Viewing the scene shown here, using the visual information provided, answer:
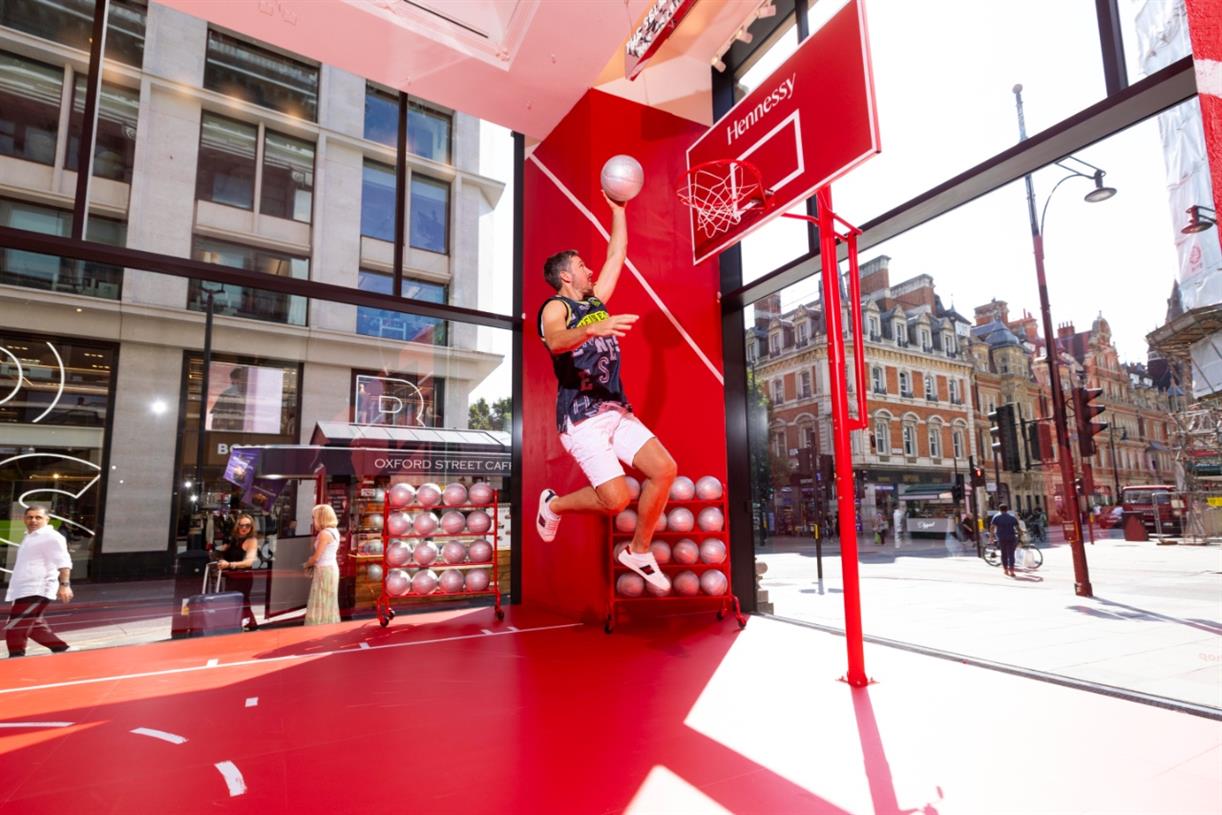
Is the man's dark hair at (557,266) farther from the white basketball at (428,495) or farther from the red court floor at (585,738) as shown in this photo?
the red court floor at (585,738)

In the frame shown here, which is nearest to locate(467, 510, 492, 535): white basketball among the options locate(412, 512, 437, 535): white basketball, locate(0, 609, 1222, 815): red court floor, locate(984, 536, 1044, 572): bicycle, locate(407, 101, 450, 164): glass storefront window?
locate(412, 512, 437, 535): white basketball

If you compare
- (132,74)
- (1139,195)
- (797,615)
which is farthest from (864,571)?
(132,74)

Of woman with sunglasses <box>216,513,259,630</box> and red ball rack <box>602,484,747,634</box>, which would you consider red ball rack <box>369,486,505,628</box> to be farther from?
woman with sunglasses <box>216,513,259,630</box>

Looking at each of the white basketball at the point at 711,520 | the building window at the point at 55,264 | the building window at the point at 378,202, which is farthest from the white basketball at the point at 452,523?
the building window at the point at 55,264

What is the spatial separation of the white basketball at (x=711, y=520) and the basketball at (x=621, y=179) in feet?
7.85

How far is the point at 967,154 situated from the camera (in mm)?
3812

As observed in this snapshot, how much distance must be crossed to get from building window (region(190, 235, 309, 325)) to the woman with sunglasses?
239cm

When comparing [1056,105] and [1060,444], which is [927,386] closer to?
[1060,444]

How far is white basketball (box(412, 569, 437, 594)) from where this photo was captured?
524 cm

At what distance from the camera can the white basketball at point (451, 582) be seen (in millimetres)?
5316

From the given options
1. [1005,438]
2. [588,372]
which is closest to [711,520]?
[588,372]

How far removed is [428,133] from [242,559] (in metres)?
4.88

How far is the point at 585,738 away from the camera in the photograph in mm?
2430

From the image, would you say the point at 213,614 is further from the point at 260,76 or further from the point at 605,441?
the point at 260,76
